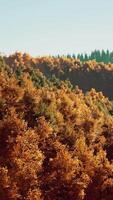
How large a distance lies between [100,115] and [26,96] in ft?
136

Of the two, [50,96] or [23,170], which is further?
[50,96]

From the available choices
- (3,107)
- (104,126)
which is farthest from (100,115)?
(3,107)

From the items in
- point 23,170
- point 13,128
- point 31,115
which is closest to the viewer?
point 23,170

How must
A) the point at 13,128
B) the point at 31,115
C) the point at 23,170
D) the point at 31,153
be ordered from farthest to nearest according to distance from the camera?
the point at 31,115 → the point at 13,128 → the point at 31,153 → the point at 23,170

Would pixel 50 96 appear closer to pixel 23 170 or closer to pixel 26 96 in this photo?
pixel 26 96

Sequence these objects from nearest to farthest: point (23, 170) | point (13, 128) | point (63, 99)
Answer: point (23, 170), point (13, 128), point (63, 99)

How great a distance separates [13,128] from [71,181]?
1968cm

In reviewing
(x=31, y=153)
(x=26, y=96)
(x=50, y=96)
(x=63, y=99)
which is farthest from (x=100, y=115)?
(x=31, y=153)

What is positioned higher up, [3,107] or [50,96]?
[50,96]

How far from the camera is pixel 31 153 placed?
328 ft

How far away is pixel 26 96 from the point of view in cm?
12775

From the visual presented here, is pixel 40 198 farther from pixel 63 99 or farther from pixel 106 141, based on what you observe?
pixel 63 99

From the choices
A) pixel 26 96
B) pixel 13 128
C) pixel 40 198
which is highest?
pixel 26 96

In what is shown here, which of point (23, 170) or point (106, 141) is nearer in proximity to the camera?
point (23, 170)
